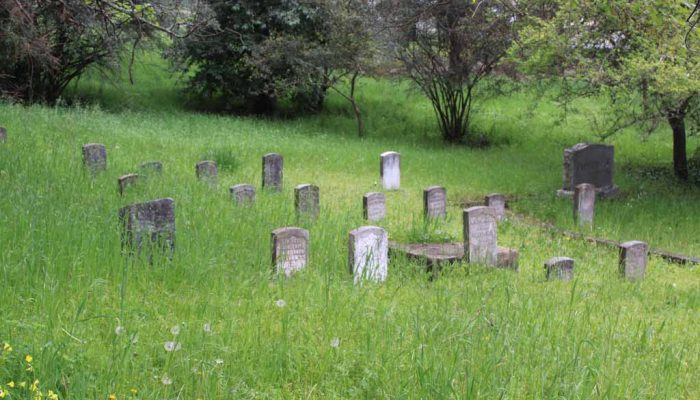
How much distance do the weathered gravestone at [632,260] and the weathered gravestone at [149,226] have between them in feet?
16.7

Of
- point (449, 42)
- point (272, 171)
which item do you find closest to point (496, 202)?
point (272, 171)

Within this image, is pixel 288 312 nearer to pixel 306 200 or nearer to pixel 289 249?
pixel 289 249

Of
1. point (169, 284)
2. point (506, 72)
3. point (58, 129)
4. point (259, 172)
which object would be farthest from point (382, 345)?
point (506, 72)

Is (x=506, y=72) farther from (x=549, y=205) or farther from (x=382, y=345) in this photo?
(x=382, y=345)

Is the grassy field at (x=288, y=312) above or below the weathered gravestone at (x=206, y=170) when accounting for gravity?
below

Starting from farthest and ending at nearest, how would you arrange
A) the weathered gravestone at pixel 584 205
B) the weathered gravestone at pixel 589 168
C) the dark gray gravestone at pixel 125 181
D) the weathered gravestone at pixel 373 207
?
the weathered gravestone at pixel 589 168 < the weathered gravestone at pixel 584 205 < the weathered gravestone at pixel 373 207 < the dark gray gravestone at pixel 125 181

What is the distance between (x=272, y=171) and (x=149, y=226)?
22.9 feet

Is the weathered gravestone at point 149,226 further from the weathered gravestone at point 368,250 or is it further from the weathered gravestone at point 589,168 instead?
the weathered gravestone at point 589,168

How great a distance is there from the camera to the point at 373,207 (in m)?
11.5

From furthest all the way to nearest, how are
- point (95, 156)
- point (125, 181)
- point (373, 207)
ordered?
point (95, 156) → point (373, 207) → point (125, 181)

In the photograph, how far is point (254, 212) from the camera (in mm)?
9109

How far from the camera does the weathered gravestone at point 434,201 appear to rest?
11508mm

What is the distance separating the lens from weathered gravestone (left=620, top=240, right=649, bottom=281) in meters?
8.88

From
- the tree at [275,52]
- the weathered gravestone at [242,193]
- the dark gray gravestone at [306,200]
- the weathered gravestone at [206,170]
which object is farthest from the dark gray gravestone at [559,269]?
the tree at [275,52]
